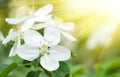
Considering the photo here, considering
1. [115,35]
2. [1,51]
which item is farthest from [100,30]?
[1,51]

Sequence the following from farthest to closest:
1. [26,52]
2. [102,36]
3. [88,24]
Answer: [88,24] → [102,36] → [26,52]

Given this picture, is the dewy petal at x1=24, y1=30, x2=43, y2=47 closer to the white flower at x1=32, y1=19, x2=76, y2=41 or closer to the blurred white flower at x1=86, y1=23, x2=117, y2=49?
the white flower at x1=32, y1=19, x2=76, y2=41

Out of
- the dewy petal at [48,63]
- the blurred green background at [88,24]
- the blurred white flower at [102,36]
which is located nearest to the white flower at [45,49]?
the dewy petal at [48,63]

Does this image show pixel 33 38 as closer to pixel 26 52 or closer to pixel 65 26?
pixel 26 52

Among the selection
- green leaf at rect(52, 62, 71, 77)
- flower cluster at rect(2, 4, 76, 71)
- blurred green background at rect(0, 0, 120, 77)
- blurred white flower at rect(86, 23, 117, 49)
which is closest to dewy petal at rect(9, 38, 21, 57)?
flower cluster at rect(2, 4, 76, 71)

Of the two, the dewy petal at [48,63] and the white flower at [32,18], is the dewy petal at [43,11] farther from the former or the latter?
the dewy petal at [48,63]

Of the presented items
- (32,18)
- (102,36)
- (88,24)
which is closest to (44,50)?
(32,18)

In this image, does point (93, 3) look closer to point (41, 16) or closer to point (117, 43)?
point (117, 43)

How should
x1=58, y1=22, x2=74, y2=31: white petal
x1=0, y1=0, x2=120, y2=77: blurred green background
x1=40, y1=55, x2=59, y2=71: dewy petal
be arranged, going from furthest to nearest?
1. x1=0, y1=0, x2=120, y2=77: blurred green background
2. x1=58, y1=22, x2=74, y2=31: white petal
3. x1=40, y1=55, x2=59, y2=71: dewy petal
